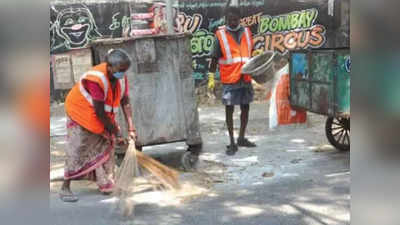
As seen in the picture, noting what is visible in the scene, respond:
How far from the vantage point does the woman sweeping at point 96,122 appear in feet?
13.5

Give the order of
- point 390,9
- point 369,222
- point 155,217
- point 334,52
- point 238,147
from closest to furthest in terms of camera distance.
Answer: point 390,9 < point 369,222 < point 155,217 < point 334,52 < point 238,147

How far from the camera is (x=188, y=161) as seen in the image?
5324 mm

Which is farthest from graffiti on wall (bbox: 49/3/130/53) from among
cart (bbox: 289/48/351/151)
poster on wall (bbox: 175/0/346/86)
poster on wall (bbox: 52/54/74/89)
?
cart (bbox: 289/48/351/151)

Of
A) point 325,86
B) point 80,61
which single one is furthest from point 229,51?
point 80,61

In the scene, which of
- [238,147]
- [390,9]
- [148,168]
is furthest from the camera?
[238,147]

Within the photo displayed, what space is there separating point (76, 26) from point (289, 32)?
3787 millimetres

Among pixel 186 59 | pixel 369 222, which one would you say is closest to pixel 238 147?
pixel 186 59

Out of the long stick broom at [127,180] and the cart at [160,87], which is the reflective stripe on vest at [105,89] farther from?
the cart at [160,87]

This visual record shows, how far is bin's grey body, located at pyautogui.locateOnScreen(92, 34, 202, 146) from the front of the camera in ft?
16.4

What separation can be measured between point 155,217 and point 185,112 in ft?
4.73

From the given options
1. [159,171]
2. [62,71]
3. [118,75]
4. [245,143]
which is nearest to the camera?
[118,75]

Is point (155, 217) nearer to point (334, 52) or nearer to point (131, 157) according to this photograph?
point (131, 157)

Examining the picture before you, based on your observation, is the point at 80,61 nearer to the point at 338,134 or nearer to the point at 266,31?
the point at 266,31

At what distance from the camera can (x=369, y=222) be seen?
70.2 inches
